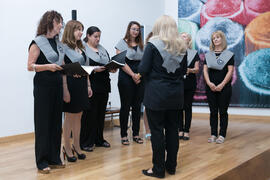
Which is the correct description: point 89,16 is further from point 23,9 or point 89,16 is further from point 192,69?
point 192,69

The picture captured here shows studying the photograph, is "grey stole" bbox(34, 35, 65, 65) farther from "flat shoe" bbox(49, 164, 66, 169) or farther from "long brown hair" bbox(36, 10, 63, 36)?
"flat shoe" bbox(49, 164, 66, 169)

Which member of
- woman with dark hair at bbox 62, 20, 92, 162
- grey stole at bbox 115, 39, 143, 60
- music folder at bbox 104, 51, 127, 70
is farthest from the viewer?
grey stole at bbox 115, 39, 143, 60

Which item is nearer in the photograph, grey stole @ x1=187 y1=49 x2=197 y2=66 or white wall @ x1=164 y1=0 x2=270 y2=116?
grey stole @ x1=187 y1=49 x2=197 y2=66

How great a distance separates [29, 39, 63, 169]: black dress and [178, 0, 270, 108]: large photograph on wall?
15.3 feet

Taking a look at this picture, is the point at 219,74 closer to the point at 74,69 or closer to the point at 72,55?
the point at 72,55

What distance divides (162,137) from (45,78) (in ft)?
3.68

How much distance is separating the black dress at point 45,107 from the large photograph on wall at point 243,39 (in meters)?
4.65

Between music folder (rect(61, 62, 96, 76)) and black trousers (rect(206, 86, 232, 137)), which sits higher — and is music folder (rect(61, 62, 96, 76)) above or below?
above

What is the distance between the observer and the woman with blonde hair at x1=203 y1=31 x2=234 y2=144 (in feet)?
13.1

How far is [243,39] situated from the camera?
6.58 m

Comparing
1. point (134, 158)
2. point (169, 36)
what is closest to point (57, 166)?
point (134, 158)

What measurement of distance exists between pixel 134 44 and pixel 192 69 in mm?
869

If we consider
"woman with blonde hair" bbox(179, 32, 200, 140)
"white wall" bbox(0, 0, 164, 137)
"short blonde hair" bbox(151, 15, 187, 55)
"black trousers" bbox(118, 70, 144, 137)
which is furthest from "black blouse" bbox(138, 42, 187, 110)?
"white wall" bbox(0, 0, 164, 137)

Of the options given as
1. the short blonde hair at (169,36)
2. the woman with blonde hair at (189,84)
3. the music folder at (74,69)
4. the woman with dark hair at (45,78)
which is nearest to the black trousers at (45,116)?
the woman with dark hair at (45,78)
